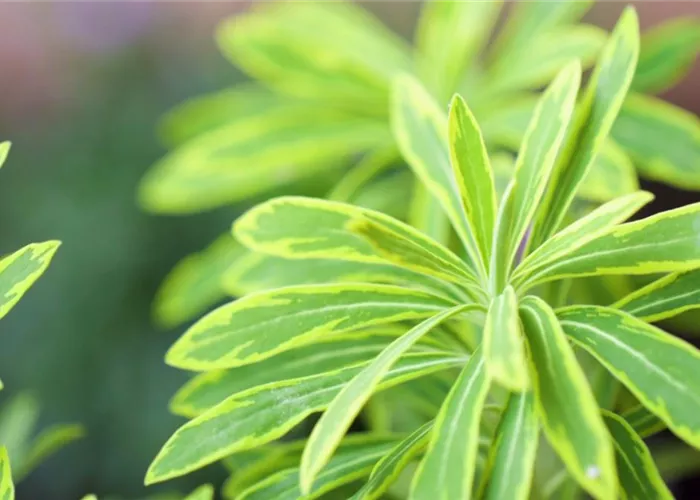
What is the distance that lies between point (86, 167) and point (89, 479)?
0.60 meters

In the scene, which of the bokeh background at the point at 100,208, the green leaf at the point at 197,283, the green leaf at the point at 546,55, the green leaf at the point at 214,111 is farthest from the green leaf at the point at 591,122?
the bokeh background at the point at 100,208

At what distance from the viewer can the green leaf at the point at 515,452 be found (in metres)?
0.43

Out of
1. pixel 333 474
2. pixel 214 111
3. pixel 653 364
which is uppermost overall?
pixel 214 111

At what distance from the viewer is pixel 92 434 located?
1.30 metres

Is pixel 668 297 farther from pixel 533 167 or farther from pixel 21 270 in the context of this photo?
pixel 21 270

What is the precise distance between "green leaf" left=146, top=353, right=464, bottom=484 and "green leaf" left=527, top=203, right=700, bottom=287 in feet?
0.47

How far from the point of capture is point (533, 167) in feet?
1.81

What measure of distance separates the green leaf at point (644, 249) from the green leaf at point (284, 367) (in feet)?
0.50

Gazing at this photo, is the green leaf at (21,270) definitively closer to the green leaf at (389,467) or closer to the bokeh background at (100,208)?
the green leaf at (389,467)

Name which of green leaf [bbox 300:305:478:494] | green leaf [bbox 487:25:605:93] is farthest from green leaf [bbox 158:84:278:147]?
green leaf [bbox 300:305:478:494]

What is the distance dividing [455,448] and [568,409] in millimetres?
71

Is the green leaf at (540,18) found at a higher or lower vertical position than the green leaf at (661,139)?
higher

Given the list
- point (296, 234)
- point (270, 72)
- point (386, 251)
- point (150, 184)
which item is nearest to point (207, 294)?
point (150, 184)

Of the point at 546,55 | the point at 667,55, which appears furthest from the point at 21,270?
the point at 667,55
